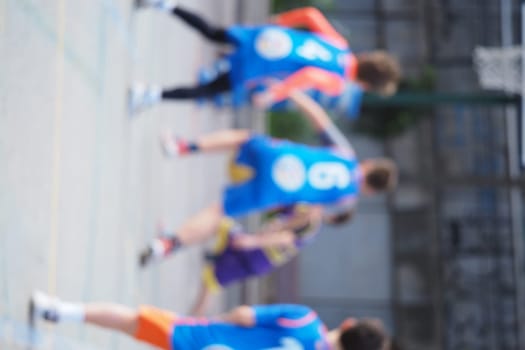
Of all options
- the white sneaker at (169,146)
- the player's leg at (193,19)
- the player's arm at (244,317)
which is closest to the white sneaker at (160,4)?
the player's leg at (193,19)

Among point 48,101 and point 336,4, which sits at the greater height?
point 336,4

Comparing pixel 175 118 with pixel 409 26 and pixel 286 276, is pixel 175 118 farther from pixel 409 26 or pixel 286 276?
pixel 409 26

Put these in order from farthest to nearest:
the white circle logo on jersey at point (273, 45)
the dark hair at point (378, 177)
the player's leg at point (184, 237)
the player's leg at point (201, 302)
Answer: the player's leg at point (201, 302)
the dark hair at point (378, 177)
the player's leg at point (184, 237)
the white circle logo on jersey at point (273, 45)

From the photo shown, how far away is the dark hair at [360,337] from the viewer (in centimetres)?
394

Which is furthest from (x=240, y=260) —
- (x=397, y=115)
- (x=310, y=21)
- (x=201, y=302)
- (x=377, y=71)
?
(x=397, y=115)

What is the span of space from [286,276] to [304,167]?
550 cm

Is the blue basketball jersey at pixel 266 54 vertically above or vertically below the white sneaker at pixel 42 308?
above

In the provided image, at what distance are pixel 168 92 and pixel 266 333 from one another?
1.95 m

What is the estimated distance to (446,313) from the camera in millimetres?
9930

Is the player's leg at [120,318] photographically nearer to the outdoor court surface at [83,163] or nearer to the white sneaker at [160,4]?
the outdoor court surface at [83,163]

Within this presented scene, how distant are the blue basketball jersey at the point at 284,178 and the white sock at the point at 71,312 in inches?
67.4

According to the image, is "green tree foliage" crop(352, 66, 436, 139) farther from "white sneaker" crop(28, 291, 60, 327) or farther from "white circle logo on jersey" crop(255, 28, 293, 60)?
"white sneaker" crop(28, 291, 60, 327)

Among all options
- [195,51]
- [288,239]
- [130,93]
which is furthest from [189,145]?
[195,51]

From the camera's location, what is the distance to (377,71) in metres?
5.41
